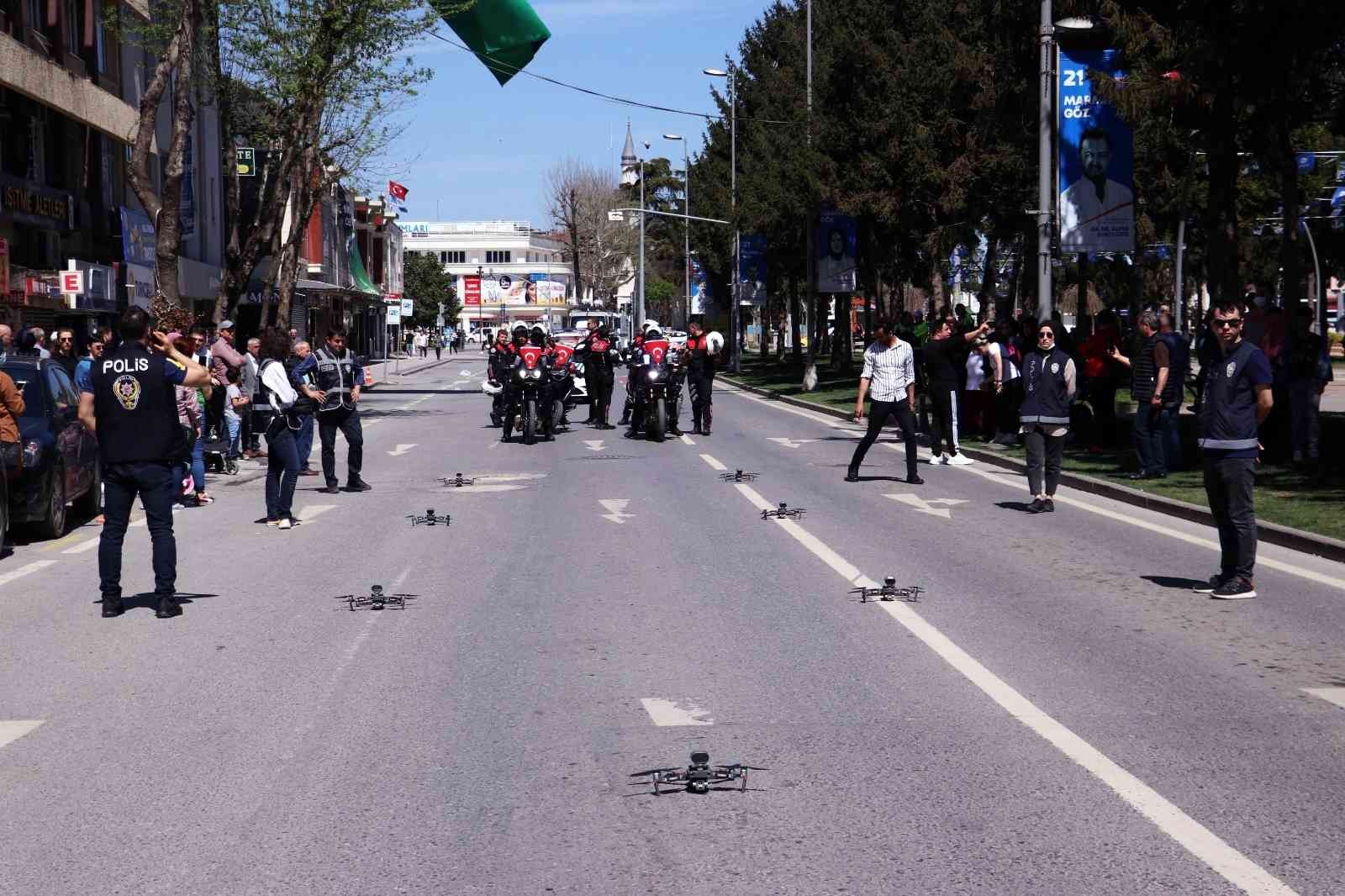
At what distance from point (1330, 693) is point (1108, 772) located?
205 centimetres

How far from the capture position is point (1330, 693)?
7.84 metres

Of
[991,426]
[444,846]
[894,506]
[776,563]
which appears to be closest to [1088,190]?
[991,426]

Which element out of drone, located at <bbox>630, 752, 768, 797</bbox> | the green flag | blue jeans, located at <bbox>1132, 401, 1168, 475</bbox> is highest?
→ the green flag

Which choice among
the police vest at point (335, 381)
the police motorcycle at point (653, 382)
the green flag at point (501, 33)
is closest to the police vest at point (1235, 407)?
the police vest at point (335, 381)

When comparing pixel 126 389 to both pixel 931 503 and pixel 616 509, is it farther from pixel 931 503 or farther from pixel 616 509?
pixel 931 503

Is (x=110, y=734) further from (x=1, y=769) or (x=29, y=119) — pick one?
(x=29, y=119)

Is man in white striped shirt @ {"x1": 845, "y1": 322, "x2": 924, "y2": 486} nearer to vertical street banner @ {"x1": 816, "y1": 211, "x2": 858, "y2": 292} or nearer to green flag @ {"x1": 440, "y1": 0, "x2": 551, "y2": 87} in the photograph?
green flag @ {"x1": 440, "y1": 0, "x2": 551, "y2": 87}

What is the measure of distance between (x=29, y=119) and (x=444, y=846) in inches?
1208

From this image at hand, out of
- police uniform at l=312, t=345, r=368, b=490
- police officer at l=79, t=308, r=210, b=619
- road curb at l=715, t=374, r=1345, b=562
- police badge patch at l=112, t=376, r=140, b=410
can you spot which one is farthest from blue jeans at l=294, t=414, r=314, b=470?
police badge patch at l=112, t=376, r=140, b=410

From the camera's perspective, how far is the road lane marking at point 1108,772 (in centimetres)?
516

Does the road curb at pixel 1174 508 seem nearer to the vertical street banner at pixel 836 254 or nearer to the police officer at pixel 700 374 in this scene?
the police officer at pixel 700 374

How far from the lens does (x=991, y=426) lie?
84.3ft

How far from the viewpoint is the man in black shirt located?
21.9 metres

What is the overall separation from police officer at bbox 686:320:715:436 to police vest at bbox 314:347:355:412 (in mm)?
9813
